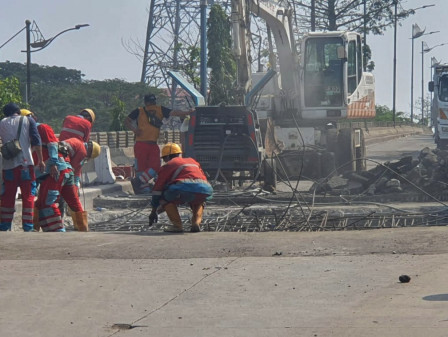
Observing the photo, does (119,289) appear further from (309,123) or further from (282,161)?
(309,123)

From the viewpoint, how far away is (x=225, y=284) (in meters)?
8.36

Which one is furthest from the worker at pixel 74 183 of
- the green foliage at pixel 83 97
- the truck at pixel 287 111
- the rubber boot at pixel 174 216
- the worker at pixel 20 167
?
the green foliage at pixel 83 97

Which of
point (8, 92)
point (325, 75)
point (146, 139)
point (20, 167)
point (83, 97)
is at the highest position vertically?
point (325, 75)

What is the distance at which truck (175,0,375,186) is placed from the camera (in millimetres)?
18672

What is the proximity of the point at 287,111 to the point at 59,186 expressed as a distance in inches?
578

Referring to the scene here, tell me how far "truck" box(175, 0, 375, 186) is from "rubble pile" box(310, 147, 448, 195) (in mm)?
880

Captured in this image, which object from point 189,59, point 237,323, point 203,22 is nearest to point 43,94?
point 189,59

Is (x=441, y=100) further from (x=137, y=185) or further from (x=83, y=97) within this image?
(x=83, y=97)

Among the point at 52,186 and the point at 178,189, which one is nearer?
the point at 178,189

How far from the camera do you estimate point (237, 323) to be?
702 centimetres

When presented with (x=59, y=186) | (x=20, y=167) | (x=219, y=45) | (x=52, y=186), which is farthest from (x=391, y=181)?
(x=219, y=45)

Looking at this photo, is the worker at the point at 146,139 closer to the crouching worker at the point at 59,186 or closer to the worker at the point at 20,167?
the crouching worker at the point at 59,186

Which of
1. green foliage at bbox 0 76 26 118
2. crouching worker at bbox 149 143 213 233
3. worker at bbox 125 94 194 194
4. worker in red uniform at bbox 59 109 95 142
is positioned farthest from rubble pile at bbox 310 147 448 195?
green foliage at bbox 0 76 26 118

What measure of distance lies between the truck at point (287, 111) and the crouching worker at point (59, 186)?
5.87 meters
